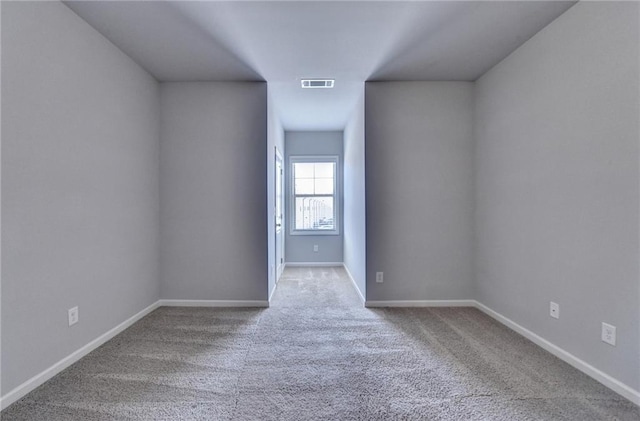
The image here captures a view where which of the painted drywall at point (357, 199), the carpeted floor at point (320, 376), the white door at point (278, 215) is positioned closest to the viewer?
the carpeted floor at point (320, 376)

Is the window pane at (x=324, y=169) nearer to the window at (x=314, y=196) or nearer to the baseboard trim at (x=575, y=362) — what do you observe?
the window at (x=314, y=196)

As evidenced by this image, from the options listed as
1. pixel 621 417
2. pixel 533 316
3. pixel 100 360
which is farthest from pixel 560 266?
pixel 100 360

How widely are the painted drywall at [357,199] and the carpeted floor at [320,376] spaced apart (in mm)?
922

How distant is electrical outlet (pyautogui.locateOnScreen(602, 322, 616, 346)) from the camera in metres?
1.86

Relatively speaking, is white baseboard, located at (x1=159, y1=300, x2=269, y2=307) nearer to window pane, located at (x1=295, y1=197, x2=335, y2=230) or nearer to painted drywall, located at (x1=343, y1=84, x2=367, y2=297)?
painted drywall, located at (x1=343, y1=84, x2=367, y2=297)

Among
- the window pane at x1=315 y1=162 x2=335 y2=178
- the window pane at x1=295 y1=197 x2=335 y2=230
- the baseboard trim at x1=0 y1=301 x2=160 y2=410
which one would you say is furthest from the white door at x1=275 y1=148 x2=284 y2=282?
the baseboard trim at x1=0 y1=301 x2=160 y2=410

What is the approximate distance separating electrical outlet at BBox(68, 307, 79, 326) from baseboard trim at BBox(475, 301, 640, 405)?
3.57 m

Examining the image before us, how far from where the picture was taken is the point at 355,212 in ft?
13.6

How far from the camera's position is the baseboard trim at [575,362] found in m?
1.77

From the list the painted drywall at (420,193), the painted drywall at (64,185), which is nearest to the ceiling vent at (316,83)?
the painted drywall at (420,193)

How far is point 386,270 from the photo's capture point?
3.40 metres

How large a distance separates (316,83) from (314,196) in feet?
8.56

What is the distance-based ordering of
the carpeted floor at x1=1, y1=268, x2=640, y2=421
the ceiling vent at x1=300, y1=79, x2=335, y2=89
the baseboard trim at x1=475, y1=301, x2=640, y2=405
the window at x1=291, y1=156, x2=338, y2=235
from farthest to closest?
the window at x1=291, y1=156, x2=338, y2=235
the ceiling vent at x1=300, y1=79, x2=335, y2=89
the baseboard trim at x1=475, y1=301, x2=640, y2=405
the carpeted floor at x1=1, y1=268, x2=640, y2=421

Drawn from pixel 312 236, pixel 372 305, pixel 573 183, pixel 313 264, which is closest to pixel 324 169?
pixel 312 236
